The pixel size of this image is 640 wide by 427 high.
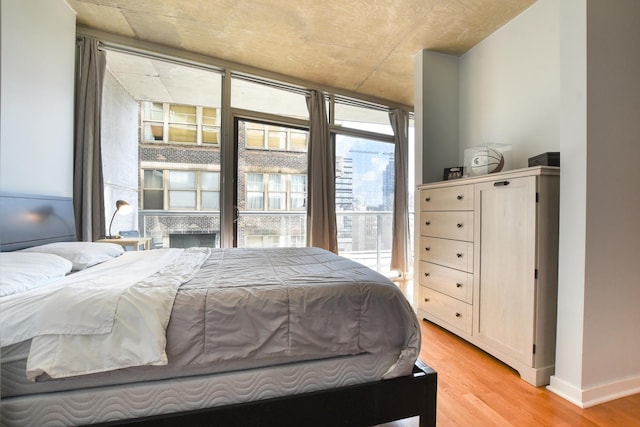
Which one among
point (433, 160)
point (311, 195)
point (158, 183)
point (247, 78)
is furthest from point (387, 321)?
point (247, 78)

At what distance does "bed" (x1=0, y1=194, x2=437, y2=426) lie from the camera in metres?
0.95

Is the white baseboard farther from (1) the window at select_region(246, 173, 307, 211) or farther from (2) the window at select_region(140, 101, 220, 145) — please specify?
(2) the window at select_region(140, 101, 220, 145)

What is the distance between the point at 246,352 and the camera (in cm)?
109

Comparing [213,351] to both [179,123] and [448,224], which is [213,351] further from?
[179,123]

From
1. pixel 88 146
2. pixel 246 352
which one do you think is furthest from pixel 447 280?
pixel 88 146

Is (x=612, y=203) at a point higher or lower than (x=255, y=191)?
lower

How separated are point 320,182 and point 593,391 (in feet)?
9.28

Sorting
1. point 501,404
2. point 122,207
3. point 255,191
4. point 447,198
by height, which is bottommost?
point 501,404

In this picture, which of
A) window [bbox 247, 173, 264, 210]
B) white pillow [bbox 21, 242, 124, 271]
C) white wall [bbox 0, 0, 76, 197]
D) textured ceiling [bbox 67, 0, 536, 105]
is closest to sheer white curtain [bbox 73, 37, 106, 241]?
white wall [bbox 0, 0, 76, 197]

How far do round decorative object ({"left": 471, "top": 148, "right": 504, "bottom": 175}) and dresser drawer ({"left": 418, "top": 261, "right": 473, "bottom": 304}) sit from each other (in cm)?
85

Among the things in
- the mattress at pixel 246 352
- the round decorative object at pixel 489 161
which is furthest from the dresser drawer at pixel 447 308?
the mattress at pixel 246 352

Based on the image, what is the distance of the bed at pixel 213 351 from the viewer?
95 centimetres

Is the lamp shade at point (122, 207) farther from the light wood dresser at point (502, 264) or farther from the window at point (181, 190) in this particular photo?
the light wood dresser at point (502, 264)

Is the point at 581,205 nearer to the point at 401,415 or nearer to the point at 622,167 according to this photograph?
the point at 622,167
